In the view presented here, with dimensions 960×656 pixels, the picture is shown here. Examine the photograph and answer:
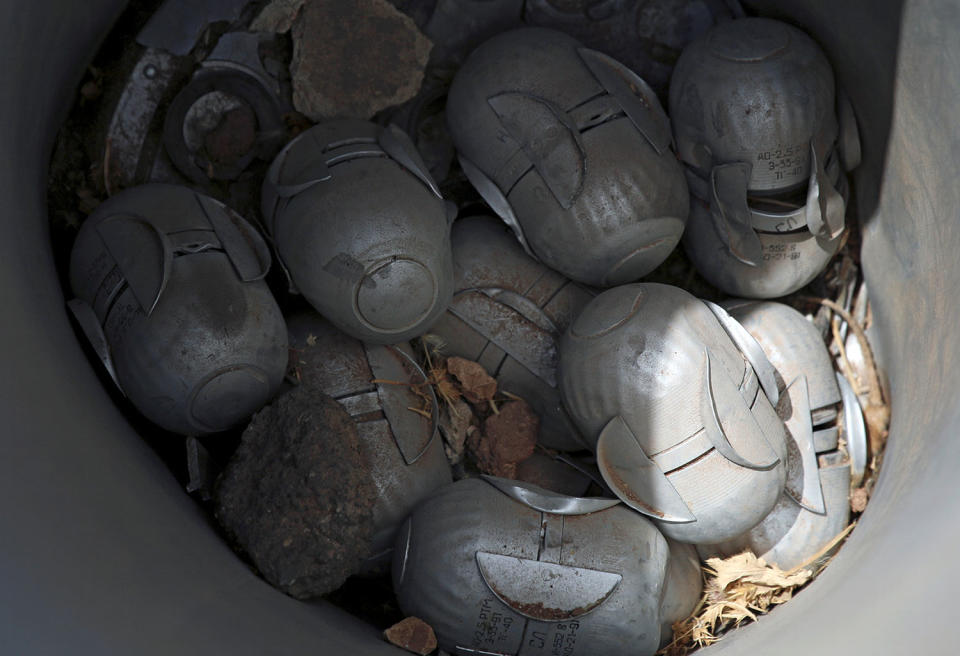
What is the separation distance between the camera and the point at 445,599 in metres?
Answer: 1.44

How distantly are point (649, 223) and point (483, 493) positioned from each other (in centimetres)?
67

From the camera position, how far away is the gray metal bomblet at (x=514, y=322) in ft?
5.73

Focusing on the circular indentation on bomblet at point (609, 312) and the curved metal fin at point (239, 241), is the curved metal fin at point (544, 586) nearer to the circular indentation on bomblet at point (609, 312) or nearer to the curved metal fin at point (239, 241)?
the circular indentation on bomblet at point (609, 312)

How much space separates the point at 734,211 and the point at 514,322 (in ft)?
1.81

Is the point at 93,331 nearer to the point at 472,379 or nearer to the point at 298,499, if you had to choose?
the point at 298,499

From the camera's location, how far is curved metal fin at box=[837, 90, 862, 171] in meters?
1.76

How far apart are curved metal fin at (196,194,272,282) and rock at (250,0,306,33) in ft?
1.42

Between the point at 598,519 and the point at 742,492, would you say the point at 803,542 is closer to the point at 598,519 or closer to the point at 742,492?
the point at 742,492

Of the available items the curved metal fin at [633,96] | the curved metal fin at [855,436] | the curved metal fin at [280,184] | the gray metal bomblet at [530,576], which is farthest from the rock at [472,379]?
the curved metal fin at [855,436]

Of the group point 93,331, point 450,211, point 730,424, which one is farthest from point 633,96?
point 93,331

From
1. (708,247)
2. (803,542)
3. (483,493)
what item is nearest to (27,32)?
(483,493)

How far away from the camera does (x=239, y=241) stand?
1575mm

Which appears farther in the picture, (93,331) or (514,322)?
(514,322)

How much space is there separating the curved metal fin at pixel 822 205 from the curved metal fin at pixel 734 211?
0.13 meters
